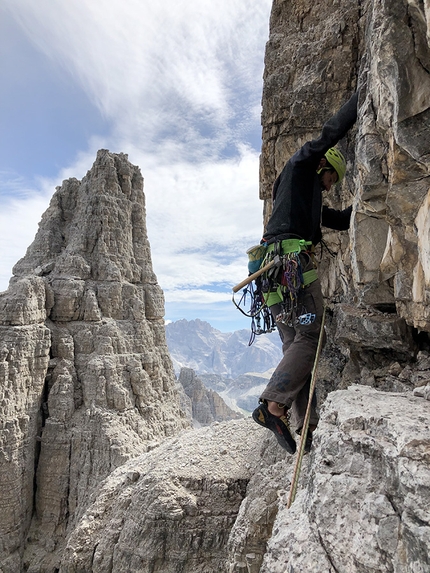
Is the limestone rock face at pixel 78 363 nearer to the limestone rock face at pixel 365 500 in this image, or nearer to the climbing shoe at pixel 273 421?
the climbing shoe at pixel 273 421

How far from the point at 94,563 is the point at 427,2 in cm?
917

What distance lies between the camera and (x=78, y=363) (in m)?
20.8

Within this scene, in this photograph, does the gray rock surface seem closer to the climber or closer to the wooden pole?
the climber

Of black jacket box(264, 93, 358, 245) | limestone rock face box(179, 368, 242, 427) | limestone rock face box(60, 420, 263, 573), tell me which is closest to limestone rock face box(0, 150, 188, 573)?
limestone rock face box(60, 420, 263, 573)

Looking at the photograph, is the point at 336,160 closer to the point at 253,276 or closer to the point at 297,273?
the point at 297,273

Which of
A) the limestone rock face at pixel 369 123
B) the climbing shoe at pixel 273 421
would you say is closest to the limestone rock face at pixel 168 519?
the climbing shoe at pixel 273 421

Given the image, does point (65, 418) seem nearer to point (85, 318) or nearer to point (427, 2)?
point (85, 318)

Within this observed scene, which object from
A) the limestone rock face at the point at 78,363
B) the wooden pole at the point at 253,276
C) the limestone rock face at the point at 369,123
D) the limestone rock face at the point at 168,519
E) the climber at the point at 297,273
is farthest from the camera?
the limestone rock face at the point at 78,363

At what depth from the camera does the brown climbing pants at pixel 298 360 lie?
4.34 meters

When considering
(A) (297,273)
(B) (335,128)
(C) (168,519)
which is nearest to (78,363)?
(C) (168,519)

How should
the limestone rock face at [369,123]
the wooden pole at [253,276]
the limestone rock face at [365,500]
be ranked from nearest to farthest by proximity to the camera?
the limestone rock face at [365,500], the limestone rock face at [369,123], the wooden pole at [253,276]

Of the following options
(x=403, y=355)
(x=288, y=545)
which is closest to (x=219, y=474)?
(x=403, y=355)

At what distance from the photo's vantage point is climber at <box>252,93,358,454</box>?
435 centimetres

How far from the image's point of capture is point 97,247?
908 inches
